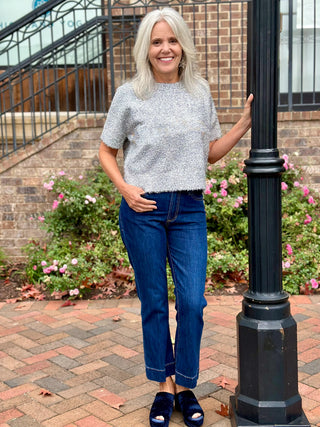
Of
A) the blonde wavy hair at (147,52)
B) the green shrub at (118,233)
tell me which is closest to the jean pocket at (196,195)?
the blonde wavy hair at (147,52)

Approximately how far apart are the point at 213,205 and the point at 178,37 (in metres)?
2.99

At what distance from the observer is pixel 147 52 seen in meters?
2.62

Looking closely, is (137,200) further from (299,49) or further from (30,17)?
(299,49)

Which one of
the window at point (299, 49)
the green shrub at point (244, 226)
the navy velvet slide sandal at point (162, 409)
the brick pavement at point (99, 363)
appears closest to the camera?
the navy velvet slide sandal at point (162, 409)

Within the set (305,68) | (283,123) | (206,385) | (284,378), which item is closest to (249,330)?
(284,378)

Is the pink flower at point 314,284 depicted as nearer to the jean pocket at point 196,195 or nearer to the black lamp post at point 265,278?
the black lamp post at point 265,278

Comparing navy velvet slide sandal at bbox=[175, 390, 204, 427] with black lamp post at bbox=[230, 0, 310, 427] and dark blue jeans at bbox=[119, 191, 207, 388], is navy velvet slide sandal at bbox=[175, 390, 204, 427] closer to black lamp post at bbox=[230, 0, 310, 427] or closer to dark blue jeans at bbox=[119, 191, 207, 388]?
dark blue jeans at bbox=[119, 191, 207, 388]

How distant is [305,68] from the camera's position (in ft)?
22.9

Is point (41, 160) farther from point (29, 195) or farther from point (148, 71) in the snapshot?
point (148, 71)

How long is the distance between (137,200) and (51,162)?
11.8 feet

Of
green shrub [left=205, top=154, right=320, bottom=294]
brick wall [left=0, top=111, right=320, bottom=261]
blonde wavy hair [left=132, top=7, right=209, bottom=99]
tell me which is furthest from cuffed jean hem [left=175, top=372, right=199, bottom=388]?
brick wall [left=0, top=111, right=320, bottom=261]

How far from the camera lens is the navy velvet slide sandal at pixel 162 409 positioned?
2.72 m

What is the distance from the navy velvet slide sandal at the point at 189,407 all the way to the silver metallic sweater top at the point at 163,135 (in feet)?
3.29

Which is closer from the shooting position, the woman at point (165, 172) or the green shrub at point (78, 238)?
the woman at point (165, 172)
